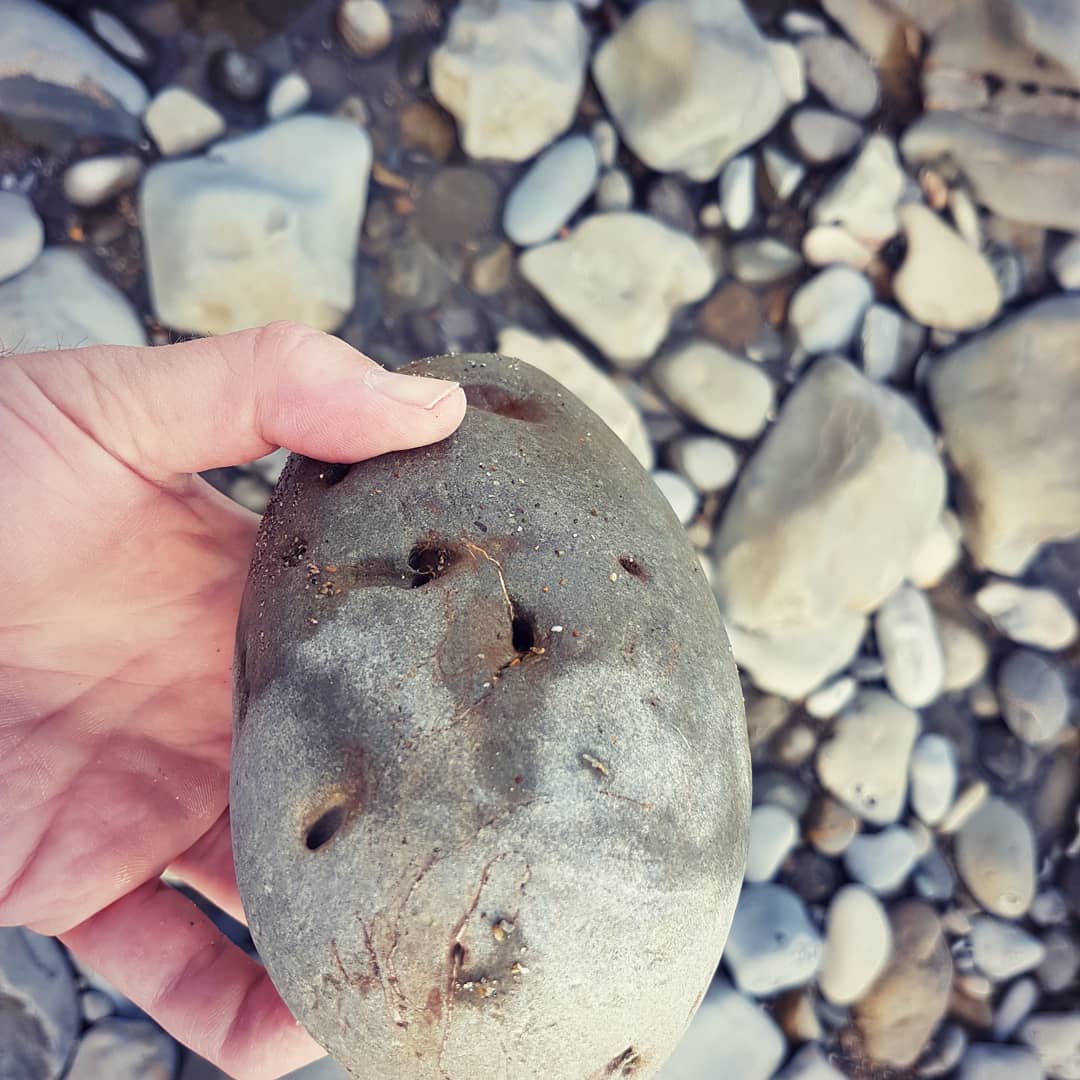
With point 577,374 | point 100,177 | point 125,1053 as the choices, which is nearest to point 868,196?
point 577,374

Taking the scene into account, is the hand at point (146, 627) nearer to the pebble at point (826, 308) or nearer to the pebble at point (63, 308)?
the pebble at point (63, 308)

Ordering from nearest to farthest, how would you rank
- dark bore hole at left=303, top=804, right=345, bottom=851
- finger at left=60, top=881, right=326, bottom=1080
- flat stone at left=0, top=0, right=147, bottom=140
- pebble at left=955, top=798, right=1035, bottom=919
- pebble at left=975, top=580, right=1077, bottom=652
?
1. dark bore hole at left=303, top=804, right=345, bottom=851
2. finger at left=60, top=881, right=326, bottom=1080
3. flat stone at left=0, top=0, right=147, bottom=140
4. pebble at left=955, top=798, right=1035, bottom=919
5. pebble at left=975, top=580, right=1077, bottom=652

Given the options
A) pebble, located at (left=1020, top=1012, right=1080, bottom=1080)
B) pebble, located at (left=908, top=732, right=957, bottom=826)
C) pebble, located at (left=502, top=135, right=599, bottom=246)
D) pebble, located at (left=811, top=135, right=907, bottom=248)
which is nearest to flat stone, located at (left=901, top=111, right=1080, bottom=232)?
pebble, located at (left=811, top=135, right=907, bottom=248)

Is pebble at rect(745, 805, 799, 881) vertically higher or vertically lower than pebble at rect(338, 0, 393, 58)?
lower

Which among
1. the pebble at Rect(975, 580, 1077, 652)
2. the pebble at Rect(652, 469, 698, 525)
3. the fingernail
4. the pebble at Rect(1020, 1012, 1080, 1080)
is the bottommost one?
the pebble at Rect(1020, 1012, 1080, 1080)

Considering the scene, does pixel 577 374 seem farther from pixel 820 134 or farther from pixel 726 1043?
pixel 726 1043

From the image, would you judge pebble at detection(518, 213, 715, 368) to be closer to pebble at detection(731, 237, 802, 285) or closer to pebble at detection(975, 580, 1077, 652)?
pebble at detection(731, 237, 802, 285)

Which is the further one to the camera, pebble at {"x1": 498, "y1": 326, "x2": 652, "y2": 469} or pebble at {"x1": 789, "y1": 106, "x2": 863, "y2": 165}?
pebble at {"x1": 789, "y1": 106, "x2": 863, "y2": 165}
